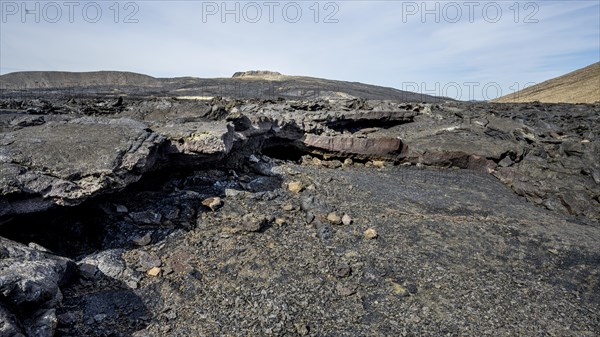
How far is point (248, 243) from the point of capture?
4.27 meters

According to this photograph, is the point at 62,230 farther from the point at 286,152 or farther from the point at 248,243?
the point at 286,152

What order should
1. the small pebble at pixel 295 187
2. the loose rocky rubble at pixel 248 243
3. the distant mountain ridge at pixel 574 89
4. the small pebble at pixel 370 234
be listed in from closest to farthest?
the loose rocky rubble at pixel 248 243 < the small pebble at pixel 370 234 < the small pebble at pixel 295 187 < the distant mountain ridge at pixel 574 89

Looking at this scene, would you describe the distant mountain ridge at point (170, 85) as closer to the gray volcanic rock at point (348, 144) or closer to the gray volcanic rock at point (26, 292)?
the gray volcanic rock at point (348, 144)

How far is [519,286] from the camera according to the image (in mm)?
3939

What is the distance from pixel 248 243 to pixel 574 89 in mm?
39946

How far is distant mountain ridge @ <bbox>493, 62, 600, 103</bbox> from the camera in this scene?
2900cm

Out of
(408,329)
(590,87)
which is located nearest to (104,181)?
(408,329)

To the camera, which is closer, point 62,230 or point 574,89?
point 62,230

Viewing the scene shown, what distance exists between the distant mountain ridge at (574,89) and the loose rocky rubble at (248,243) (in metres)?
26.0

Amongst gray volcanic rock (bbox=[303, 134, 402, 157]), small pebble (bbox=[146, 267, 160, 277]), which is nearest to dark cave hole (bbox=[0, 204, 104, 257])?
small pebble (bbox=[146, 267, 160, 277])

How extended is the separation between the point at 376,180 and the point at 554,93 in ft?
123

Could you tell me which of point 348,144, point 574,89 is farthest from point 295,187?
point 574,89

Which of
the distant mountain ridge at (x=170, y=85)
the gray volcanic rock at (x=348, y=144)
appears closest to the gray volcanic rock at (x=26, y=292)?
the gray volcanic rock at (x=348, y=144)

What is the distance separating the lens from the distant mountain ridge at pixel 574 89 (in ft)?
95.1
